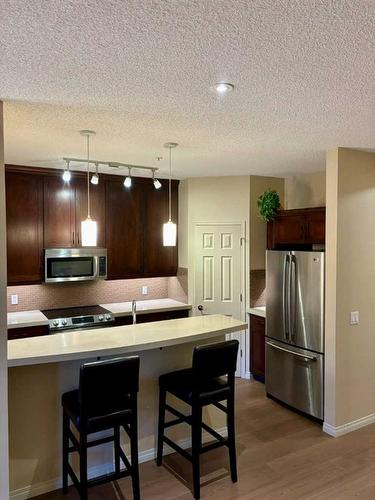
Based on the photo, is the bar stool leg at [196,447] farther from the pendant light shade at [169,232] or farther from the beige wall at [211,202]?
the beige wall at [211,202]

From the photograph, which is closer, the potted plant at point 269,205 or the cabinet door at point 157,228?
the potted plant at point 269,205

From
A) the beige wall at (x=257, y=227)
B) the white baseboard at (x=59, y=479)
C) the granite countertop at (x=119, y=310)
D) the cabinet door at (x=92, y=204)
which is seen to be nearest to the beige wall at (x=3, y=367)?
the white baseboard at (x=59, y=479)

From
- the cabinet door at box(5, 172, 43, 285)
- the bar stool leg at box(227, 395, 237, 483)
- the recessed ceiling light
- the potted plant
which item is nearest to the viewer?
the recessed ceiling light

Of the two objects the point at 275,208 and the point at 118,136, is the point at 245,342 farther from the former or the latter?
the point at 118,136

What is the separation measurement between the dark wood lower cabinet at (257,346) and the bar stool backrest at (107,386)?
8.48 feet

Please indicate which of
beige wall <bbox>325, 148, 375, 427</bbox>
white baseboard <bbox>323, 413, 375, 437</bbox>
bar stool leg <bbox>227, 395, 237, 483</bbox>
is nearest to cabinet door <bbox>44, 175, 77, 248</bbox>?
bar stool leg <bbox>227, 395, 237, 483</bbox>

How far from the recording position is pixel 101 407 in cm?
243

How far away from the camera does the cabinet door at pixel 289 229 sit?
13.6 feet

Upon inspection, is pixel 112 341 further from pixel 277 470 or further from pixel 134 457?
pixel 277 470

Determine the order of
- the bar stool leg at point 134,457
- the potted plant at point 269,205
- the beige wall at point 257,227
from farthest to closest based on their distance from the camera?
1. the beige wall at point 257,227
2. the potted plant at point 269,205
3. the bar stool leg at point 134,457

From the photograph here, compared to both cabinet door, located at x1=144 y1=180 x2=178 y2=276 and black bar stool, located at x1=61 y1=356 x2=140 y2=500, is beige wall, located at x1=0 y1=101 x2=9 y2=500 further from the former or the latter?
cabinet door, located at x1=144 y1=180 x2=178 y2=276

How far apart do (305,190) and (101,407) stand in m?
3.73

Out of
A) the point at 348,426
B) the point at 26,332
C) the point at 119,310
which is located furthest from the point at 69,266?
the point at 348,426

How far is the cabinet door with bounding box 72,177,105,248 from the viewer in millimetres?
4744
